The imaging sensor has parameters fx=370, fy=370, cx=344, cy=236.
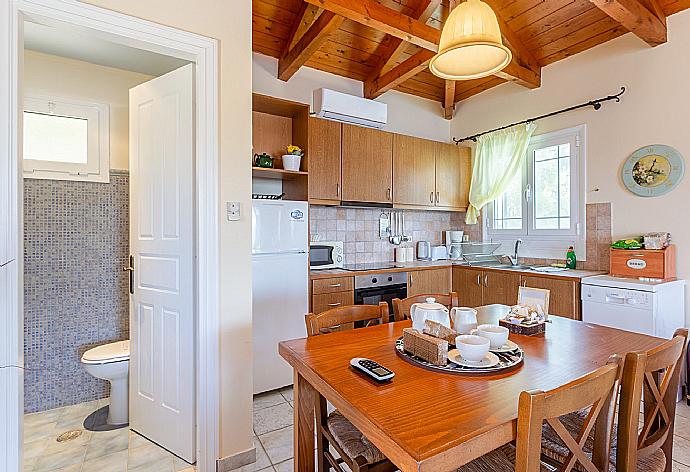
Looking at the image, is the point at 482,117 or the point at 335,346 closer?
the point at 335,346

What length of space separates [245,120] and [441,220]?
3229 mm

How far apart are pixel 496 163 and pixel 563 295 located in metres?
1.66

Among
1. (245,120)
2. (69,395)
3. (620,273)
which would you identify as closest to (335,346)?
(245,120)

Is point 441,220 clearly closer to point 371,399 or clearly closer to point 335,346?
point 335,346

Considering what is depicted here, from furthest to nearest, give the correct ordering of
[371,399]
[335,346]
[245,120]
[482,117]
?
[482,117]
[245,120]
[335,346]
[371,399]

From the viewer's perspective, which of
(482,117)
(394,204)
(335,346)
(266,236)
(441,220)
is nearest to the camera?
(335,346)

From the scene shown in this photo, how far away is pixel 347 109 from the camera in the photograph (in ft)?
11.8

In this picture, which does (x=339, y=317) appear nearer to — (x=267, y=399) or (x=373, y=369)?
(x=373, y=369)

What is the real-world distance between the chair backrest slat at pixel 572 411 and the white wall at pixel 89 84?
10.4 feet

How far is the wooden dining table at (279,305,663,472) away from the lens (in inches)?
32.9

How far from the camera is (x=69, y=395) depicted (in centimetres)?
270

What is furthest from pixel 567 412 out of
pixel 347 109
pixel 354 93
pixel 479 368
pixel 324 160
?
pixel 354 93

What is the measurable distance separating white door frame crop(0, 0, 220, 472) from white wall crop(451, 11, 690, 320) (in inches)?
129

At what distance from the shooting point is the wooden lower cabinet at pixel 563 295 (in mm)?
2969
